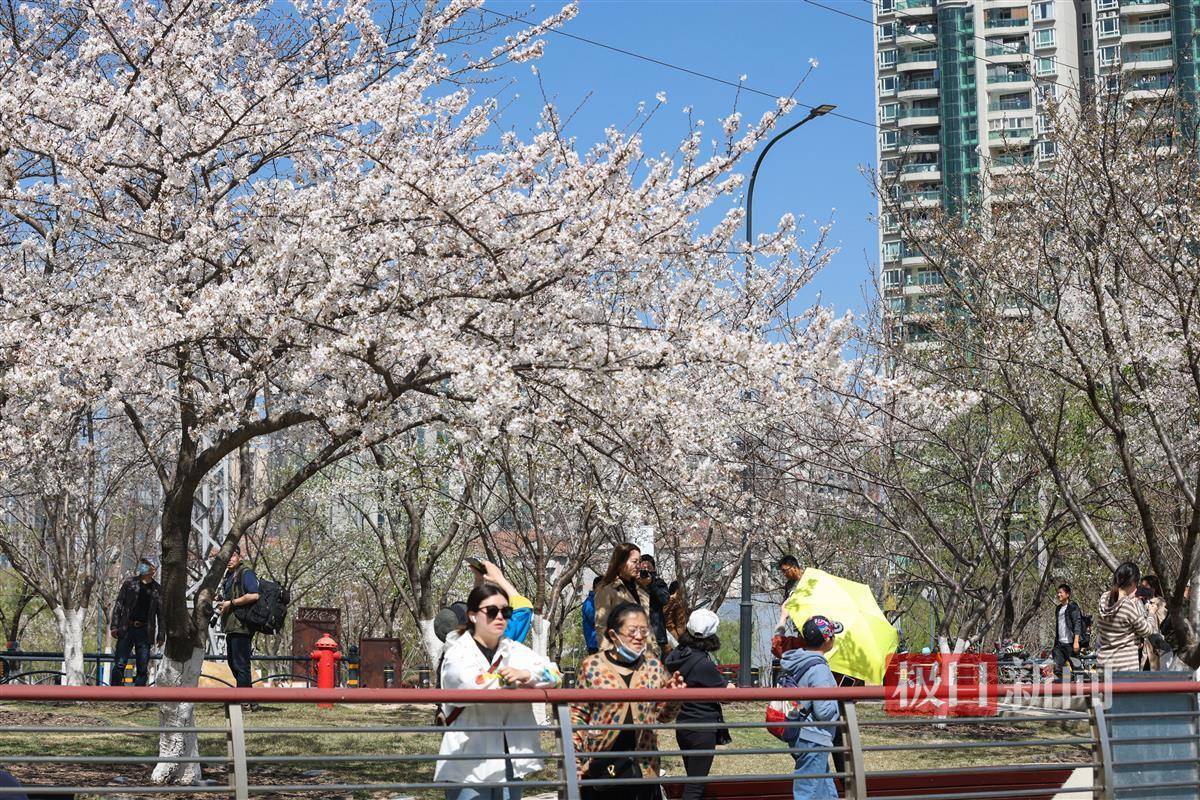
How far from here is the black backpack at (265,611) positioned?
49.7ft

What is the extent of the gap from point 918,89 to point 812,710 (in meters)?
99.4

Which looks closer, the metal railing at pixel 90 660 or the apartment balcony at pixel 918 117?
the metal railing at pixel 90 660

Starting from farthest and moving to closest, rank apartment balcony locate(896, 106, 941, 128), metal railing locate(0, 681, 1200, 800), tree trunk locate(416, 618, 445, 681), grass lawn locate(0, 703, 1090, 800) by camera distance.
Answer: apartment balcony locate(896, 106, 941, 128)
tree trunk locate(416, 618, 445, 681)
grass lawn locate(0, 703, 1090, 800)
metal railing locate(0, 681, 1200, 800)

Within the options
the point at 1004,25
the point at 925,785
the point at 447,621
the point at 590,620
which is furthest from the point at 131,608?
the point at 1004,25

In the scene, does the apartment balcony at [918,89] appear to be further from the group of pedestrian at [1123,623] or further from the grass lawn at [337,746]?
the group of pedestrian at [1123,623]

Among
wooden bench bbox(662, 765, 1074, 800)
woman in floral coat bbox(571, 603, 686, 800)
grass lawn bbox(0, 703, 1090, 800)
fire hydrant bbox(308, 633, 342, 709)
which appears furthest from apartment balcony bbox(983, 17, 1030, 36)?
woman in floral coat bbox(571, 603, 686, 800)

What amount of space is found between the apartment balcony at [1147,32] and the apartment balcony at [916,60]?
13348mm

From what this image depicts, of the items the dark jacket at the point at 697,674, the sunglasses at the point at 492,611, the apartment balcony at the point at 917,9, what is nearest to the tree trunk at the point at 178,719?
the dark jacket at the point at 697,674

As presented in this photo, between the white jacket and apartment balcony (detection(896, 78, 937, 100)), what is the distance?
99.9 metres

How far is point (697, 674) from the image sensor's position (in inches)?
335

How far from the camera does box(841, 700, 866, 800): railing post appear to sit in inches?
267

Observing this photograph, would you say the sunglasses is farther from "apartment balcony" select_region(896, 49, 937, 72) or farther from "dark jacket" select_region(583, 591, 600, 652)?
"apartment balcony" select_region(896, 49, 937, 72)

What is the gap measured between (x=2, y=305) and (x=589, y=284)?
5015 mm

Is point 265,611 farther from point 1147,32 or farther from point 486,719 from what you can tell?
point 1147,32
